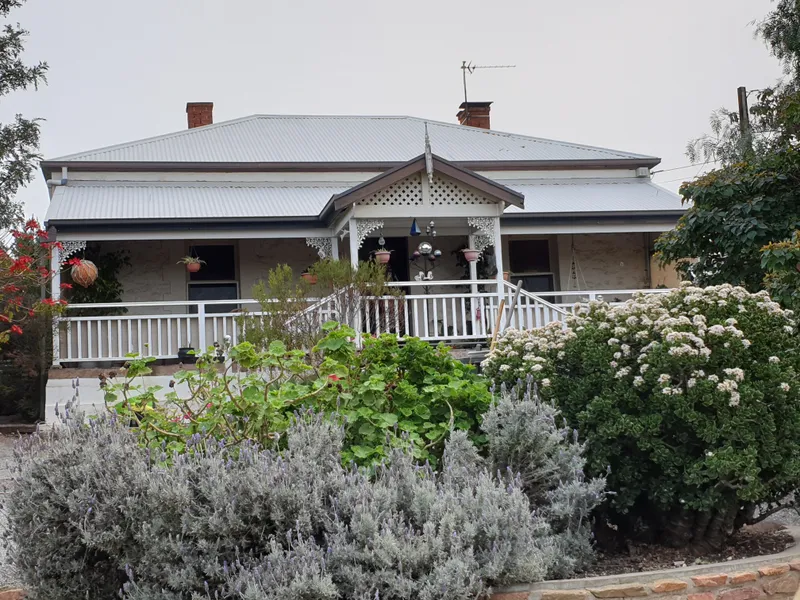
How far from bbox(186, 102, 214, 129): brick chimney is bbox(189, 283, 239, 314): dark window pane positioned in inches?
256

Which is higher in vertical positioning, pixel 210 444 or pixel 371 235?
pixel 371 235

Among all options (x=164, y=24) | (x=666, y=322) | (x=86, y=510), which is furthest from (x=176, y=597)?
(x=164, y=24)

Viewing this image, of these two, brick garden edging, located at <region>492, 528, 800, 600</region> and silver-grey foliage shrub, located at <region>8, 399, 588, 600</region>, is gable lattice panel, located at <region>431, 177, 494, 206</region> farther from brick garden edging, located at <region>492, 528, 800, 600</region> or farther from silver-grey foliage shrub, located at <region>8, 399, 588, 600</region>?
brick garden edging, located at <region>492, 528, 800, 600</region>

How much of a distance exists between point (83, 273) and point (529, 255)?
8.51m

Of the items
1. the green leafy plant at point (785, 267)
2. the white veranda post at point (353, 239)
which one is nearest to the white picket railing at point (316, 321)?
the white veranda post at point (353, 239)

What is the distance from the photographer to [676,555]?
5582 mm

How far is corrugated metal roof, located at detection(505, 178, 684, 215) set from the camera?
16.9m

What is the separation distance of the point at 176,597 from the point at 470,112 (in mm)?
20277

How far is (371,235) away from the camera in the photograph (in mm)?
16922

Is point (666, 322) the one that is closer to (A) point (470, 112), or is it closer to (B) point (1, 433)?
(B) point (1, 433)

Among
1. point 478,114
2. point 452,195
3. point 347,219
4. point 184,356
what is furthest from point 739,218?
point 478,114

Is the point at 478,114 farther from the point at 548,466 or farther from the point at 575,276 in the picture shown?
the point at 548,466

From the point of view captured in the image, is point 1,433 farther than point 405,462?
Yes

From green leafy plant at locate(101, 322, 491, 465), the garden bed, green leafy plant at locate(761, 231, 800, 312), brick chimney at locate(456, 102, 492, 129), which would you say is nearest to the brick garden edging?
the garden bed
